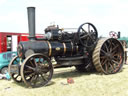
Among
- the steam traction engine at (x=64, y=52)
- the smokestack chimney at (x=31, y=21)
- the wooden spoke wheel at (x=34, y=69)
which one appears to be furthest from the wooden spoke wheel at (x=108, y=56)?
the smokestack chimney at (x=31, y=21)

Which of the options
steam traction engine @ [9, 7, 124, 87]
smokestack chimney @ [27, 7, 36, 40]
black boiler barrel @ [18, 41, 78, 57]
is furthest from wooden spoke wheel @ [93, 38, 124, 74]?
smokestack chimney @ [27, 7, 36, 40]

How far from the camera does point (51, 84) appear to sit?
6.56m

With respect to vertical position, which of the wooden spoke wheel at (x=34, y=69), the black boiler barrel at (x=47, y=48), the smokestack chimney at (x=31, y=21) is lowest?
the wooden spoke wheel at (x=34, y=69)

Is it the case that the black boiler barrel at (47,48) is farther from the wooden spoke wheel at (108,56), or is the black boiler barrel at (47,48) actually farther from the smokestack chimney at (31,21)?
the wooden spoke wheel at (108,56)

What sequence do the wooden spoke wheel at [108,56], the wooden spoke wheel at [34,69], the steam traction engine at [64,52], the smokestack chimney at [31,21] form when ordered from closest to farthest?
the wooden spoke wheel at [34,69] < the steam traction engine at [64,52] < the smokestack chimney at [31,21] < the wooden spoke wheel at [108,56]

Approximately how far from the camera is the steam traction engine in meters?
6.49

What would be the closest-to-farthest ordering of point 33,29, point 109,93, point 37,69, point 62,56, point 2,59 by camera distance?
point 109,93 < point 37,69 < point 33,29 < point 62,56 < point 2,59

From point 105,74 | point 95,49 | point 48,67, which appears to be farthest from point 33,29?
point 105,74

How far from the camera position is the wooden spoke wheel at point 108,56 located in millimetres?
7648

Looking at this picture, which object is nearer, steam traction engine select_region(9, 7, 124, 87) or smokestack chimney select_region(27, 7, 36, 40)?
steam traction engine select_region(9, 7, 124, 87)

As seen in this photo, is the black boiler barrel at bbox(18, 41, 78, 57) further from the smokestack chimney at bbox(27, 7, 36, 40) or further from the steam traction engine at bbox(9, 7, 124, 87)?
the smokestack chimney at bbox(27, 7, 36, 40)

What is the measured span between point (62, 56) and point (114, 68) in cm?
234

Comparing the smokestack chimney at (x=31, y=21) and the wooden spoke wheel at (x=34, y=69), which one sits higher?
the smokestack chimney at (x=31, y=21)

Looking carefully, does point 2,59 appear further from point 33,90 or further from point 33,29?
point 33,90
